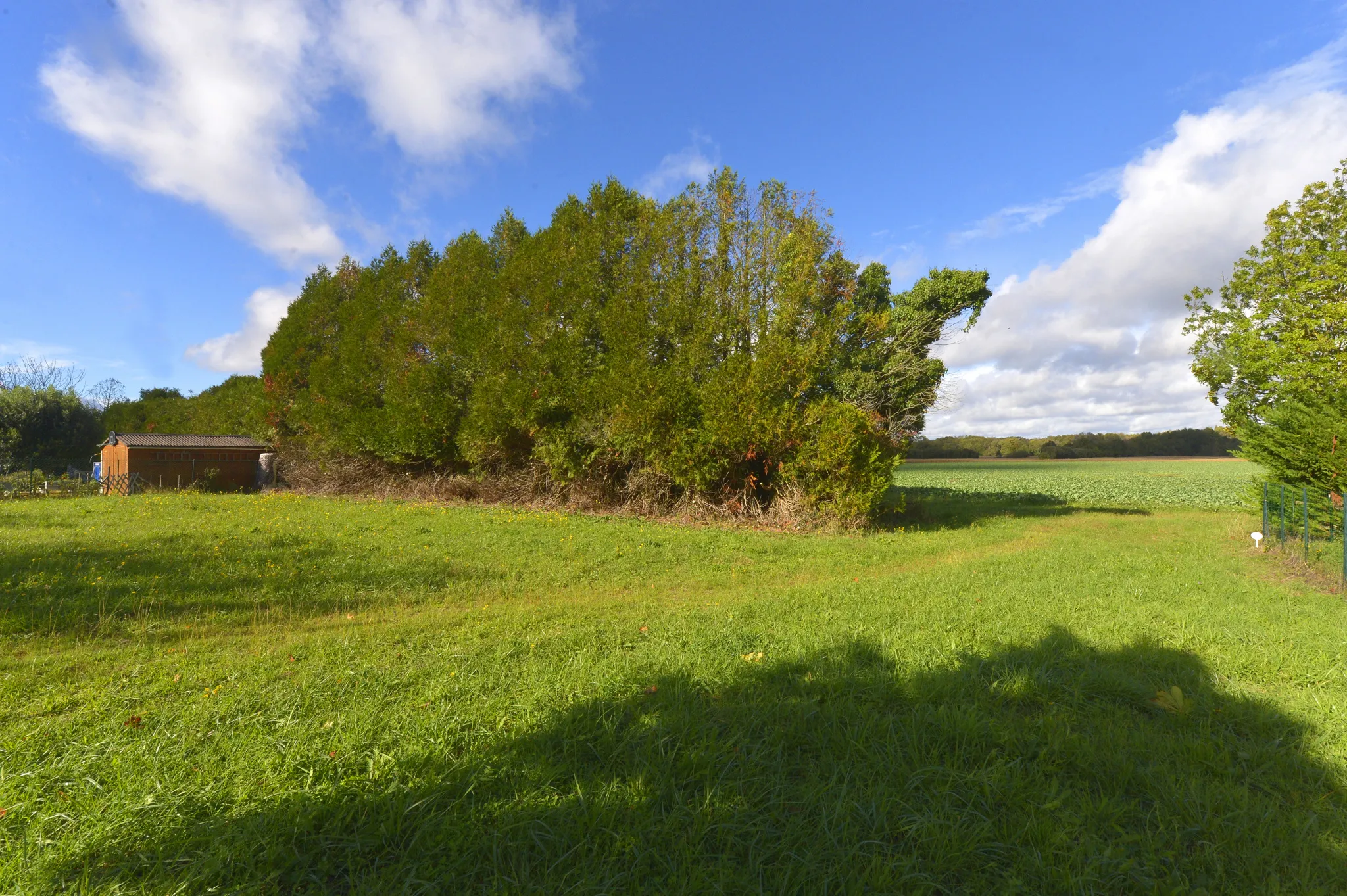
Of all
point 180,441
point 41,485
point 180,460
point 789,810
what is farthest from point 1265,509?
point 41,485

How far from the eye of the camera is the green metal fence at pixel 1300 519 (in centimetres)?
1001

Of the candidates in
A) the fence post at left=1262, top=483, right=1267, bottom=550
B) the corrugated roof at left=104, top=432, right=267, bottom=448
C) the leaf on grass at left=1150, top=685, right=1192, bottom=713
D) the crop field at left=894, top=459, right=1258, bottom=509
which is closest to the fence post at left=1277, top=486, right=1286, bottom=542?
the fence post at left=1262, top=483, right=1267, bottom=550

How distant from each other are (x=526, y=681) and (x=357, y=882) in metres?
1.97

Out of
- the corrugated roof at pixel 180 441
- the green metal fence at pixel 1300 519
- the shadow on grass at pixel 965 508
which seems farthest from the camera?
the corrugated roof at pixel 180 441

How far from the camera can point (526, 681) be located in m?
4.12

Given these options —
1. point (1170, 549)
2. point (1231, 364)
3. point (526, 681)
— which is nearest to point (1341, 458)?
point (1170, 549)

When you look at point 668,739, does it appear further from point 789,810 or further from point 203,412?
point 203,412

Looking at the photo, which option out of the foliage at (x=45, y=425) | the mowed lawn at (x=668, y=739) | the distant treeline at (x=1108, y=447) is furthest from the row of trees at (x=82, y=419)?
the distant treeline at (x=1108, y=447)

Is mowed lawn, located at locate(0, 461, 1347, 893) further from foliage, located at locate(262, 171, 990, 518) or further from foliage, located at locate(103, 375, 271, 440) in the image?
foliage, located at locate(103, 375, 271, 440)

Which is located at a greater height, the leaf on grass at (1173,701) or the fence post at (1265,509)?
the fence post at (1265,509)

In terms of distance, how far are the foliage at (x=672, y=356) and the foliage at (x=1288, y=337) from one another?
746cm

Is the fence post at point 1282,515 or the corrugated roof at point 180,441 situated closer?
the fence post at point 1282,515

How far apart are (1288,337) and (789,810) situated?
2035 cm

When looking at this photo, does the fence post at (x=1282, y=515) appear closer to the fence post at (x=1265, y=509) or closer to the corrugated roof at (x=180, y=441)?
the fence post at (x=1265, y=509)
